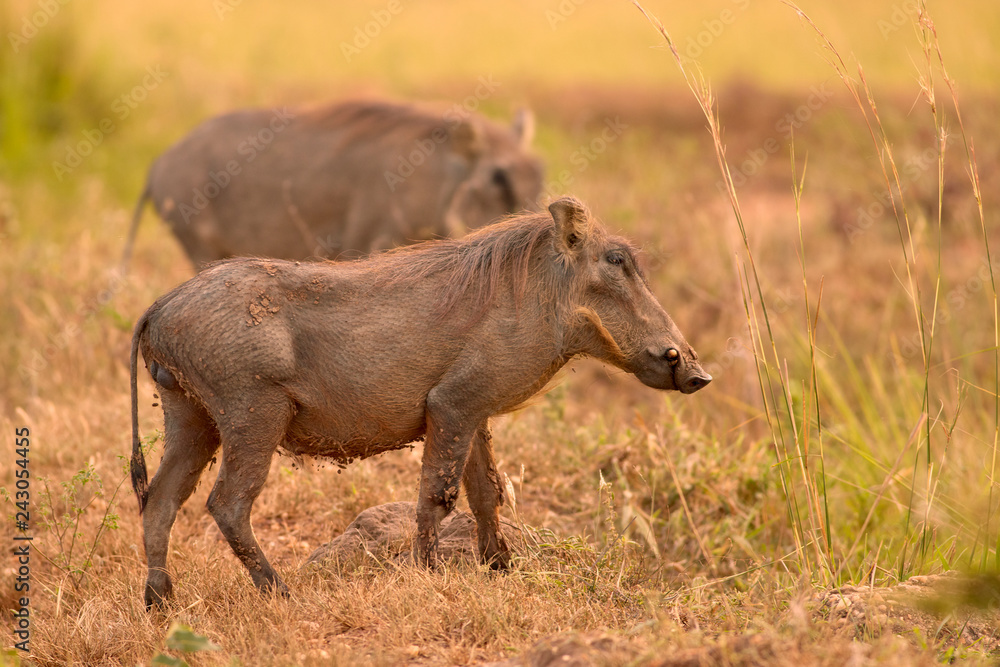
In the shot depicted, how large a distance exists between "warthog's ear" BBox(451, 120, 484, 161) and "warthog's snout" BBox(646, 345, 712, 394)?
14.7 ft

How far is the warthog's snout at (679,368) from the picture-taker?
11.4ft

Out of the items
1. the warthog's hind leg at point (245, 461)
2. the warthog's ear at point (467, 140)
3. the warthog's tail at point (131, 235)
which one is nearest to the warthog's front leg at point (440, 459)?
the warthog's hind leg at point (245, 461)

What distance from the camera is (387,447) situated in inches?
140

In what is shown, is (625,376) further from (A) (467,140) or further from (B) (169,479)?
(A) (467,140)

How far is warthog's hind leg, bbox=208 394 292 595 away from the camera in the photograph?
129 inches

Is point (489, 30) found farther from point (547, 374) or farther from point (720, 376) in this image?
point (547, 374)

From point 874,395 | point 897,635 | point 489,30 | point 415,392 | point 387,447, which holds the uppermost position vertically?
point 489,30

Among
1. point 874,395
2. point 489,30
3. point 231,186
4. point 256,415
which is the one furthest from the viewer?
point 489,30

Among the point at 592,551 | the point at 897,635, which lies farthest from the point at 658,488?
the point at 897,635

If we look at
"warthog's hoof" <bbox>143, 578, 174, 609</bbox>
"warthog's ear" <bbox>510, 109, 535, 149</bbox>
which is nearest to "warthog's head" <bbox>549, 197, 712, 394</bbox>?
"warthog's hoof" <bbox>143, 578, 174, 609</bbox>

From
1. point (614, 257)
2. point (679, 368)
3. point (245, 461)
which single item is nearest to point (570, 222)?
point (614, 257)

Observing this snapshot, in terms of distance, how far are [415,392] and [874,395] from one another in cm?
466

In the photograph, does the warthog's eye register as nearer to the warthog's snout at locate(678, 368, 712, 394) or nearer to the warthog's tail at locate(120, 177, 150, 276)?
the warthog's snout at locate(678, 368, 712, 394)

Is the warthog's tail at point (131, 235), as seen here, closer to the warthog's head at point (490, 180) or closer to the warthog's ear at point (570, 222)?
the warthog's head at point (490, 180)
